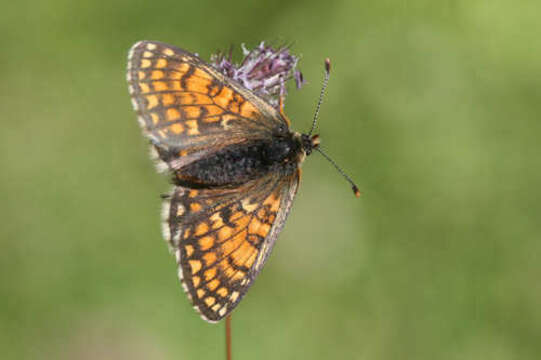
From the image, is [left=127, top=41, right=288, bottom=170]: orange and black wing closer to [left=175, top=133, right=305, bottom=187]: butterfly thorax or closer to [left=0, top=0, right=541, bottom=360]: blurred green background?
[left=175, top=133, right=305, bottom=187]: butterfly thorax

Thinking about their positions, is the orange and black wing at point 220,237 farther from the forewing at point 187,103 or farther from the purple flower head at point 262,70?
the purple flower head at point 262,70

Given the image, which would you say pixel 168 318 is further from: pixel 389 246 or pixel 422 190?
pixel 422 190

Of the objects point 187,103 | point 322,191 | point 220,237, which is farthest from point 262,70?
point 322,191

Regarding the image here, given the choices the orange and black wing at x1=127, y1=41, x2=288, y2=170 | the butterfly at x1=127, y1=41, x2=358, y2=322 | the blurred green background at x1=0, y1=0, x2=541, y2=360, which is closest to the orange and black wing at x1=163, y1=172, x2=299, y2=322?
the butterfly at x1=127, y1=41, x2=358, y2=322

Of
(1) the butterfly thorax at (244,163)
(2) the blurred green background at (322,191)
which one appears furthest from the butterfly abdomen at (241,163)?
(2) the blurred green background at (322,191)

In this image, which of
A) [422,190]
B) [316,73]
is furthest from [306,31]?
[422,190]

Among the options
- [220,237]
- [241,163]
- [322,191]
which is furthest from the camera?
[322,191]

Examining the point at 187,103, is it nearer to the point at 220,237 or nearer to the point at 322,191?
the point at 220,237
